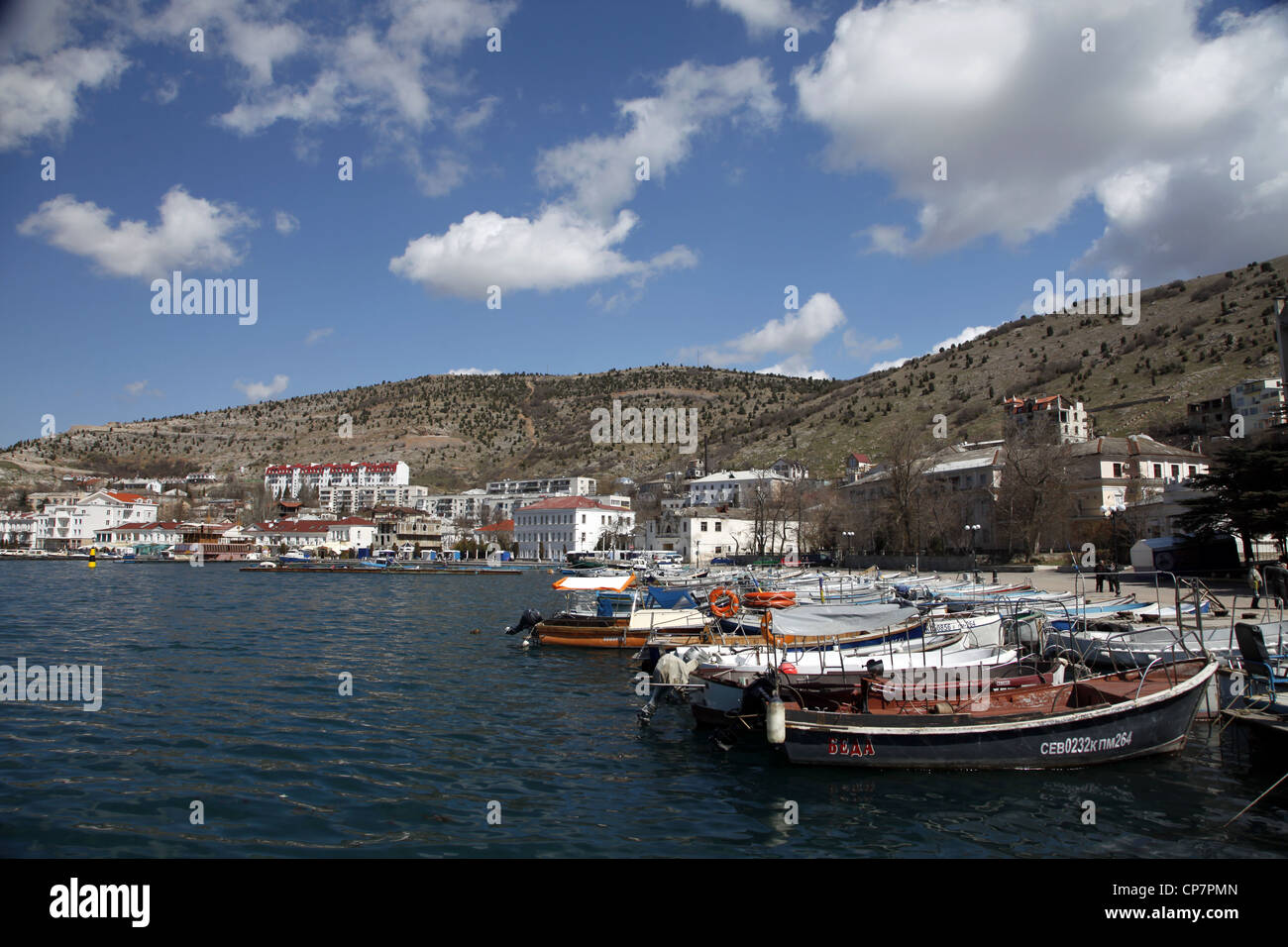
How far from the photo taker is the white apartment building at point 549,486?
148875 mm

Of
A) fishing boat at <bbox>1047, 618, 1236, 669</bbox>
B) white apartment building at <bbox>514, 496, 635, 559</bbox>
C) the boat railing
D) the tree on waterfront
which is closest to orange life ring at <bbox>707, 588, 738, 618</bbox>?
fishing boat at <bbox>1047, 618, 1236, 669</bbox>

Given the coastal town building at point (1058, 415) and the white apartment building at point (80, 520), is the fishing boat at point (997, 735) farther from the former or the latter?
the white apartment building at point (80, 520)

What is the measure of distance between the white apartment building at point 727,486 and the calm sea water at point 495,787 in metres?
88.0

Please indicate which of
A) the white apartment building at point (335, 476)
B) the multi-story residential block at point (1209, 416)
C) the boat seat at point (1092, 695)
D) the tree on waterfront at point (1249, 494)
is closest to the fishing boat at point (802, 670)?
the boat seat at point (1092, 695)

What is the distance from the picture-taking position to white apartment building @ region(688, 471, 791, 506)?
4136 inches

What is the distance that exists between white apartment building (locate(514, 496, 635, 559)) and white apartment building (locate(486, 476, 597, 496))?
105 feet

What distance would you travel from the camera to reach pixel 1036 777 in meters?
11.3

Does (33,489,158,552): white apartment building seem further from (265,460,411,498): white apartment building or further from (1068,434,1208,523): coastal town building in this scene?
(1068,434,1208,523): coastal town building

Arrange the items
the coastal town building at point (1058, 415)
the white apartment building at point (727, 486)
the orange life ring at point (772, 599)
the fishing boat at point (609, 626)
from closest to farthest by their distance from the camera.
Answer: the fishing boat at point (609, 626)
the orange life ring at point (772, 599)
the coastal town building at point (1058, 415)
the white apartment building at point (727, 486)

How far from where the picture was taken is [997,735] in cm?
1141

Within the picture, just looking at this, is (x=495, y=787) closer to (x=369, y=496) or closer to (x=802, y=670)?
(x=802, y=670)

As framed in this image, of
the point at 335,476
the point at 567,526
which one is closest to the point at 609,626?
the point at 567,526
